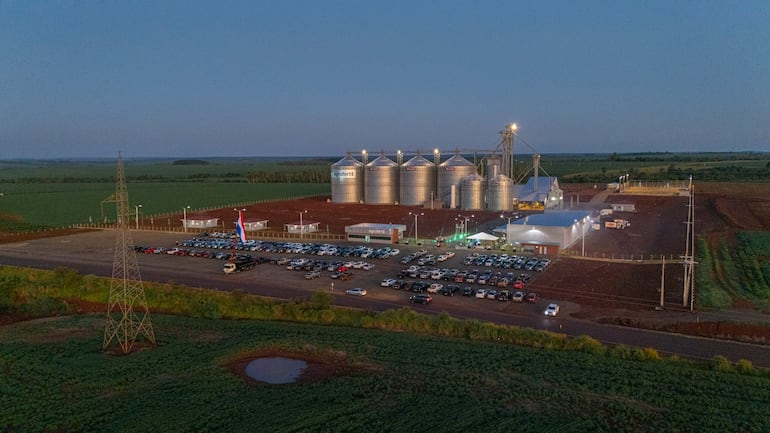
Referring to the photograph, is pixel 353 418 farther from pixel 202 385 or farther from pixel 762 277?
pixel 762 277

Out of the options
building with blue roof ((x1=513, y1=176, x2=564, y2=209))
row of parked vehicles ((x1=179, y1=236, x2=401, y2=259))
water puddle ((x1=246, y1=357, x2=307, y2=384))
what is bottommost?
water puddle ((x1=246, y1=357, x2=307, y2=384))

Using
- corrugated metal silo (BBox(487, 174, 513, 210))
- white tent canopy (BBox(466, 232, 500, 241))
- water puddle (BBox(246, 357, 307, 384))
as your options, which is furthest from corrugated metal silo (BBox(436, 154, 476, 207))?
water puddle (BBox(246, 357, 307, 384))

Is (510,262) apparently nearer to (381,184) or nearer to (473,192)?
(473,192)

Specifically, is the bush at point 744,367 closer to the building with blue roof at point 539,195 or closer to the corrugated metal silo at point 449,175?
the building with blue roof at point 539,195

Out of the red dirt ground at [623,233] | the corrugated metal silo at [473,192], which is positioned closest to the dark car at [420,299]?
the red dirt ground at [623,233]

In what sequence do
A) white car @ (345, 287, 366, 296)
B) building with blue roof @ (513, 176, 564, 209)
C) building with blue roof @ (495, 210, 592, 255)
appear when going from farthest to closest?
building with blue roof @ (513, 176, 564, 209) < building with blue roof @ (495, 210, 592, 255) < white car @ (345, 287, 366, 296)

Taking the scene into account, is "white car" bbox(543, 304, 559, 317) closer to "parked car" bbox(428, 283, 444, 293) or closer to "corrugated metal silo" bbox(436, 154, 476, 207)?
"parked car" bbox(428, 283, 444, 293)

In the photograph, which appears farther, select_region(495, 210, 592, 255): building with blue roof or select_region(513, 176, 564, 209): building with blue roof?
select_region(513, 176, 564, 209): building with blue roof
